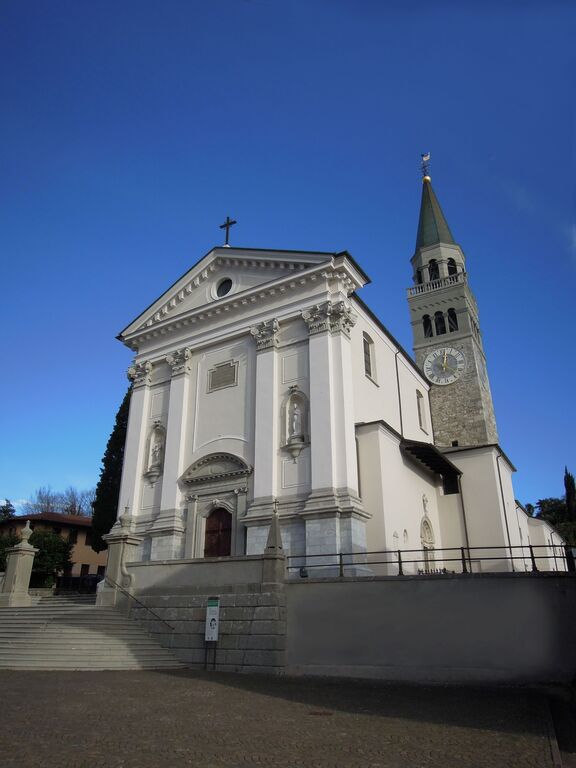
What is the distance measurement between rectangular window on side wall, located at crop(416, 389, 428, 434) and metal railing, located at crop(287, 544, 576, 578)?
7.37 meters

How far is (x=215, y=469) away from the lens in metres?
22.0

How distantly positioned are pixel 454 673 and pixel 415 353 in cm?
2441

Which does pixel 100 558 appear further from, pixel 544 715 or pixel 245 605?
pixel 544 715

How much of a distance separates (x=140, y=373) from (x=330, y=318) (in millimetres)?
9930

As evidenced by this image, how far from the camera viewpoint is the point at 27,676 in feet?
41.2

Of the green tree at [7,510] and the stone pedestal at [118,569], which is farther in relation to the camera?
the green tree at [7,510]

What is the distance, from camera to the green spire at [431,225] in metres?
38.1

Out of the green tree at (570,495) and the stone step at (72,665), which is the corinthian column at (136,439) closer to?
the stone step at (72,665)

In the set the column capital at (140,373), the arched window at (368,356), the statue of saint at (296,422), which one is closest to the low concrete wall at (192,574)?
the statue of saint at (296,422)

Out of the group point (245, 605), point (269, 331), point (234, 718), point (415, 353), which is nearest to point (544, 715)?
point (234, 718)

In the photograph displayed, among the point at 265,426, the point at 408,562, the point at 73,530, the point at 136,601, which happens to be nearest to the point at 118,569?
the point at 136,601

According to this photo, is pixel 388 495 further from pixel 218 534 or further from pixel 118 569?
pixel 118 569

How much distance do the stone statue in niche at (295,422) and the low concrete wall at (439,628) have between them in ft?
20.6

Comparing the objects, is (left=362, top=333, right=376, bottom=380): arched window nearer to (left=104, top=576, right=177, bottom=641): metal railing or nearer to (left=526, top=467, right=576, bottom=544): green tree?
(left=104, top=576, right=177, bottom=641): metal railing
